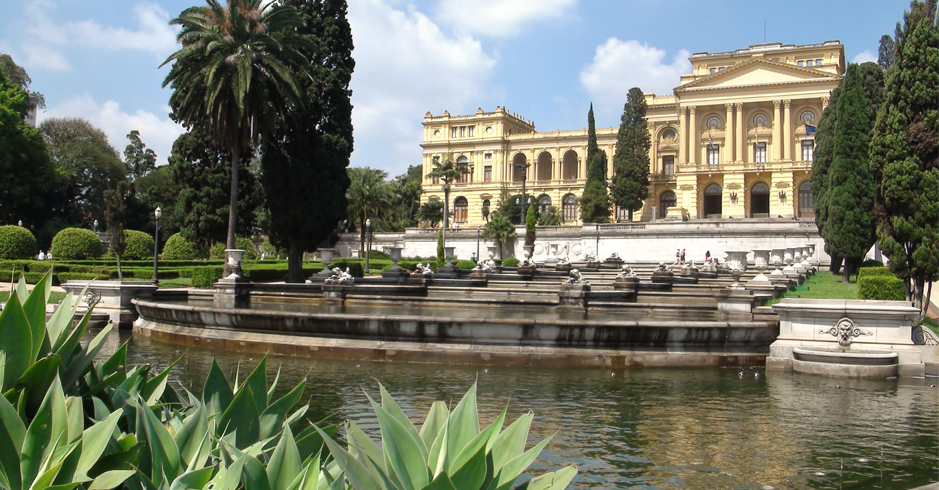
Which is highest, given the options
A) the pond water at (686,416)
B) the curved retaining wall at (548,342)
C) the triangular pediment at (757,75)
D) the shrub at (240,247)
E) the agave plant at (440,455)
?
the triangular pediment at (757,75)

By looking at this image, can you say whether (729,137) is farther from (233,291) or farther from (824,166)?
(233,291)

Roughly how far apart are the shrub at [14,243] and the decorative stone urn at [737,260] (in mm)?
33634

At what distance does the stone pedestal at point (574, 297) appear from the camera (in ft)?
60.9

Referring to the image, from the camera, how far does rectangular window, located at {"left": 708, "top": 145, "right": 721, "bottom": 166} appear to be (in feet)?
223

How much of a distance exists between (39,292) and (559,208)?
3169 inches

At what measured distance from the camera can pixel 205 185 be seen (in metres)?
35.2

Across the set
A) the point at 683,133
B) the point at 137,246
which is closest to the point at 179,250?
the point at 137,246

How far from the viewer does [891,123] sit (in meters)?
15.2

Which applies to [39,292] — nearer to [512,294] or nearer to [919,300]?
[919,300]

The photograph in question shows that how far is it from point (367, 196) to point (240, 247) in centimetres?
1048

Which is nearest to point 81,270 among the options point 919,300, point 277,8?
point 277,8

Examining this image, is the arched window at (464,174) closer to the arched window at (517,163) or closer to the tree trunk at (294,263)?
the arched window at (517,163)

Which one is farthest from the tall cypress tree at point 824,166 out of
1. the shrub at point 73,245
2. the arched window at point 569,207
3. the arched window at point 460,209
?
the arched window at point 460,209

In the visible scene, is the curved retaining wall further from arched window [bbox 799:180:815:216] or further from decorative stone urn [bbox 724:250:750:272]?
arched window [bbox 799:180:815:216]
